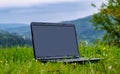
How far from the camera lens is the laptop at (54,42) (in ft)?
24.8

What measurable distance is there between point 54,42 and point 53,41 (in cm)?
3

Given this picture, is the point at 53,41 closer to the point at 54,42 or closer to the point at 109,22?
the point at 54,42

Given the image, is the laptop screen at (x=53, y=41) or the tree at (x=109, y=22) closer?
the laptop screen at (x=53, y=41)

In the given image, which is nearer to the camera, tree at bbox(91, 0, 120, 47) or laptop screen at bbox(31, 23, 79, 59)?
laptop screen at bbox(31, 23, 79, 59)

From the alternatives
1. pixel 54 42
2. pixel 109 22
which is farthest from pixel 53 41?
pixel 109 22

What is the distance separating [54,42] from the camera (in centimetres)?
788

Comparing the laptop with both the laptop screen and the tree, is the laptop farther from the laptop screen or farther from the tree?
the tree

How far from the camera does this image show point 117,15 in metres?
47.2

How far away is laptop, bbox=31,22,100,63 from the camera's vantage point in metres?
7.55

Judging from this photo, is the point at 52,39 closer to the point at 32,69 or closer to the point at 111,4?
the point at 32,69

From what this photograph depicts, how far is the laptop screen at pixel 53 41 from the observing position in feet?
24.9

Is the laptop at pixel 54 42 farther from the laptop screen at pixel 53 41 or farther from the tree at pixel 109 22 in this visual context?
the tree at pixel 109 22

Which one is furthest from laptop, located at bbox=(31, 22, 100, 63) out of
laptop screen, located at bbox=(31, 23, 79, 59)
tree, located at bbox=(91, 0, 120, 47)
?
tree, located at bbox=(91, 0, 120, 47)

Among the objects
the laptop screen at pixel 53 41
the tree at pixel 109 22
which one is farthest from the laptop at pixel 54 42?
the tree at pixel 109 22
